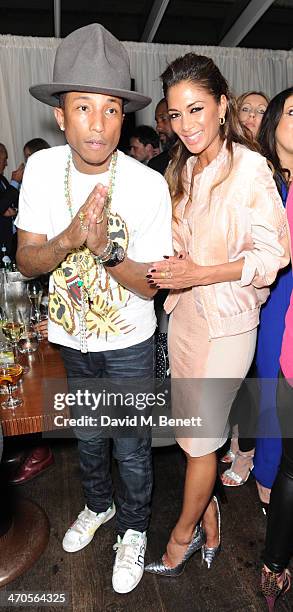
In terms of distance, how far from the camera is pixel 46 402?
1513 millimetres

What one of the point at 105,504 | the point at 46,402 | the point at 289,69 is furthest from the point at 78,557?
the point at 289,69

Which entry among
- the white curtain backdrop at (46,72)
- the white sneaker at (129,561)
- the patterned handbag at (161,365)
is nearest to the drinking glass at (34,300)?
the patterned handbag at (161,365)

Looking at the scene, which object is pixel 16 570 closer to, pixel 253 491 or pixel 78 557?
pixel 78 557

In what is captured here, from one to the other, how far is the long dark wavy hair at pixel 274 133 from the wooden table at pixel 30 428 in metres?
1.03

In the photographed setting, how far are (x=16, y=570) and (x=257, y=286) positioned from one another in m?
1.31

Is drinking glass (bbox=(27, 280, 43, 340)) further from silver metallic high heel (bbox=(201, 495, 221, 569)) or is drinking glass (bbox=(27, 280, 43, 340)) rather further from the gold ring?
silver metallic high heel (bbox=(201, 495, 221, 569))

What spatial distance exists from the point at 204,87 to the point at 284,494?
→ 3.92 ft

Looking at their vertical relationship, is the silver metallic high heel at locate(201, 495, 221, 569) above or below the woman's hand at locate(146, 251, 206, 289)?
below

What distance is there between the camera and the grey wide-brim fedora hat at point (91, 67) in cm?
133

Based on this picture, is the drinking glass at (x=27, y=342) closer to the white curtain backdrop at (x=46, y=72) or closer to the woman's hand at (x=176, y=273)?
the woman's hand at (x=176, y=273)

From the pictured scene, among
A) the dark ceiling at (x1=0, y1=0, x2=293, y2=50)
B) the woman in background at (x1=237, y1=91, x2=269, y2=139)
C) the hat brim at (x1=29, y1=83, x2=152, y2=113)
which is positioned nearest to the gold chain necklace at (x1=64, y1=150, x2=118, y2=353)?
the hat brim at (x1=29, y1=83, x2=152, y2=113)

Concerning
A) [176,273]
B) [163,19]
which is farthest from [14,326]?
[163,19]

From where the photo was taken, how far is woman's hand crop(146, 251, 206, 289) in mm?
1436

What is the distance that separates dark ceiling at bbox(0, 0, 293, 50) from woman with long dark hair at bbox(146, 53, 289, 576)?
5098mm
